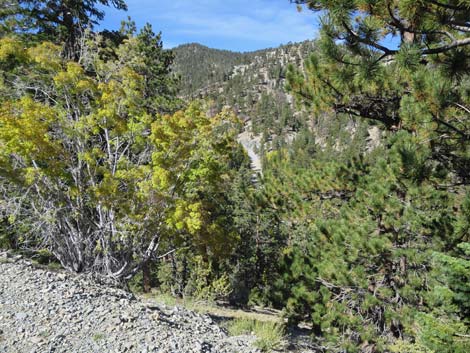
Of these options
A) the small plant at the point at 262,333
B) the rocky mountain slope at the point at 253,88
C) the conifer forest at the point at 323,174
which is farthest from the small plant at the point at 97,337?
the rocky mountain slope at the point at 253,88

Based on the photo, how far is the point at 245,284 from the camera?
73.4 ft

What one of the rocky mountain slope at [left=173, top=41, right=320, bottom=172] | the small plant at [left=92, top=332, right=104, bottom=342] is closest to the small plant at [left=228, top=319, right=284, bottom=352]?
the small plant at [left=92, top=332, right=104, bottom=342]

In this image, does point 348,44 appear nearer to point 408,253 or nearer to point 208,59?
point 408,253

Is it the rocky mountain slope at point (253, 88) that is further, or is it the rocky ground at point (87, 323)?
the rocky mountain slope at point (253, 88)

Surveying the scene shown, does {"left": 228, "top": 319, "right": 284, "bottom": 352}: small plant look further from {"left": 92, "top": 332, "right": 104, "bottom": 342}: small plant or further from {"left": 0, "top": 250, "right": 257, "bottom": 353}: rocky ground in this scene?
{"left": 92, "top": 332, "right": 104, "bottom": 342}: small plant

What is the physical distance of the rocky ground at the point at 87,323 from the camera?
4387 mm

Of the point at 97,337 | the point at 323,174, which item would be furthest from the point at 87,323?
the point at 323,174

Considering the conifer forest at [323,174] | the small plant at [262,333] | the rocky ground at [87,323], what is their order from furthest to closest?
the small plant at [262,333], the rocky ground at [87,323], the conifer forest at [323,174]

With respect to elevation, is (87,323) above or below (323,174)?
below

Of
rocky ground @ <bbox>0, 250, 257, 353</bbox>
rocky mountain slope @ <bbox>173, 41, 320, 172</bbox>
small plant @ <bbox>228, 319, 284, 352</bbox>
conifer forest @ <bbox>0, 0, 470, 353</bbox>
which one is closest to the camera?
conifer forest @ <bbox>0, 0, 470, 353</bbox>

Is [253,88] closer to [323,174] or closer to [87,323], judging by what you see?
[323,174]

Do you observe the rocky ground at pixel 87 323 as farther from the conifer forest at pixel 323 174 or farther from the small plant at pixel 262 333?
the conifer forest at pixel 323 174

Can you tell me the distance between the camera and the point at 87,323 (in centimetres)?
482

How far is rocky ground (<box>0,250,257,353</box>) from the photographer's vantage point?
4.39 m
